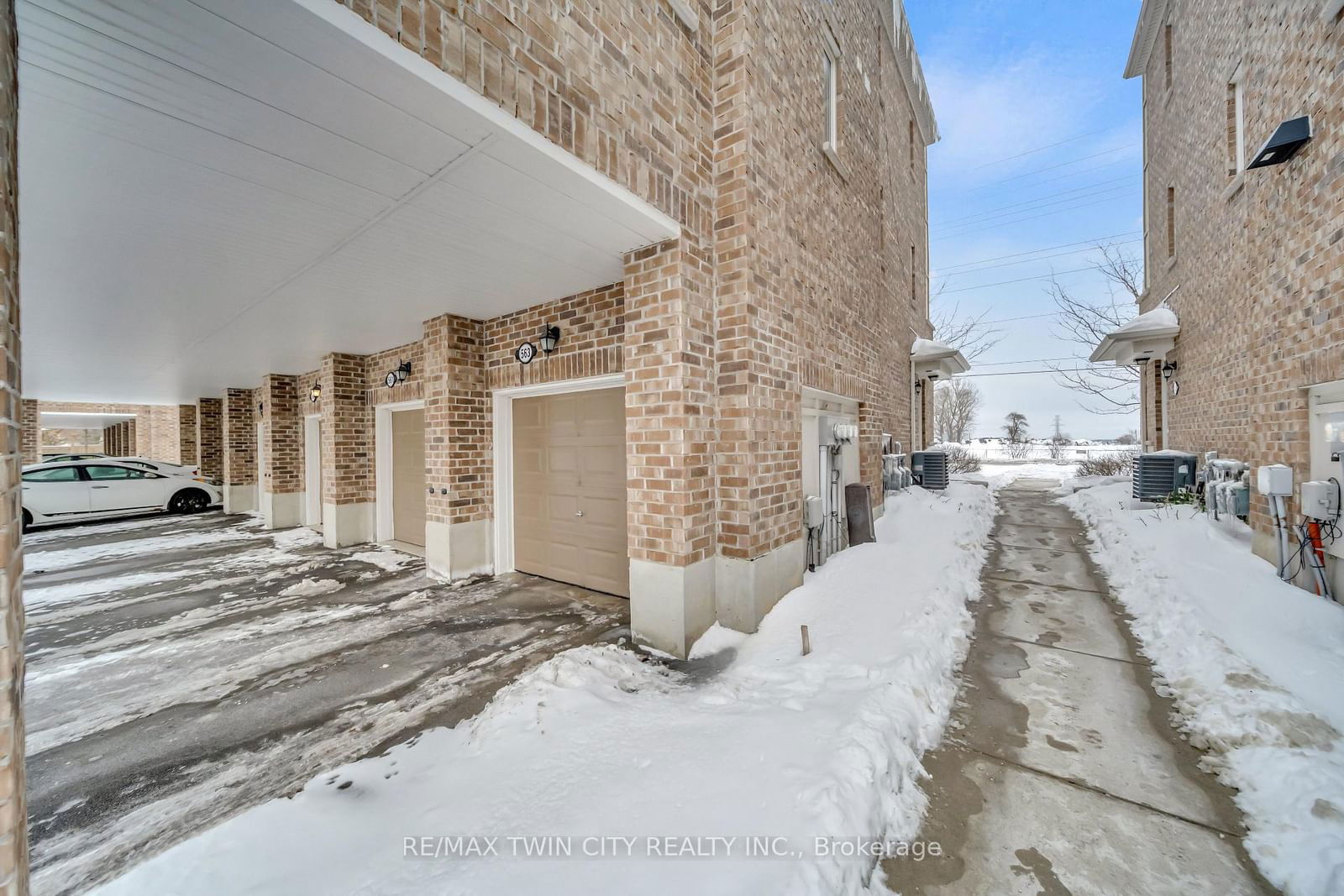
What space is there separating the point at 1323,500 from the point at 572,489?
19.7ft

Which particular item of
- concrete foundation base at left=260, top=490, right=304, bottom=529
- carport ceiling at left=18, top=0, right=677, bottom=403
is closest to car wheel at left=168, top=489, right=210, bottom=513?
concrete foundation base at left=260, top=490, right=304, bottom=529

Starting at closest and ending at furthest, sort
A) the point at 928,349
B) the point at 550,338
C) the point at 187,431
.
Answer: the point at 550,338
the point at 928,349
the point at 187,431

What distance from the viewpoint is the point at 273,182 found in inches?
104

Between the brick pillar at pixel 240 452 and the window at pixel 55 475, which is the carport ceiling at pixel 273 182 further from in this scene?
the window at pixel 55 475

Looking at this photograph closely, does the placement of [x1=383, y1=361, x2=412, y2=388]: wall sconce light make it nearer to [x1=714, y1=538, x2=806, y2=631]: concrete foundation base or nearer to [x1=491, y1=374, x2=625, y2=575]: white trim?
[x1=491, y1=374, x2=625, y2=575]: white trim

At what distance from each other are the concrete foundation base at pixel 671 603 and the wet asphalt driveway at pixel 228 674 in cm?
42

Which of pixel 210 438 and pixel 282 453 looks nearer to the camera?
pixel 282 453

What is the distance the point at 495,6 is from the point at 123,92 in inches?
60.8

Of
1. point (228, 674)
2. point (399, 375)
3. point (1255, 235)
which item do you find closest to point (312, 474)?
point (399, 375)

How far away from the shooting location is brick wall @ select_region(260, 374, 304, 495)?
367 inches

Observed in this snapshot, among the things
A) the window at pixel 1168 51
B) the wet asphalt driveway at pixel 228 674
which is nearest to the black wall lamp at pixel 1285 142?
the wet asphalt driveway at pixel 228 674

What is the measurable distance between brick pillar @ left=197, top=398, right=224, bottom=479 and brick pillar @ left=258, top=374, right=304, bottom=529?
14.3 ft

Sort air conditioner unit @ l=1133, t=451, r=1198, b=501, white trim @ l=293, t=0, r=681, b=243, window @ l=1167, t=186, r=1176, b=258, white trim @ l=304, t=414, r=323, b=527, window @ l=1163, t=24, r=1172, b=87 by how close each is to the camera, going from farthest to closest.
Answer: white trim @ l=304, t=414, r=323, b=527
window @ l=1163, t=24, r=1172, b=87
window @ l=1167, t=186, r=1176, b=258
air conditioner unit @ l=1133, t=451, r=1198, b=501
white trim @ l=293, t=0, r=681, b=243

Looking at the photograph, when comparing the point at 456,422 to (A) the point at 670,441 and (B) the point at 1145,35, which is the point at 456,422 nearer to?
(A) the point at 670,441
